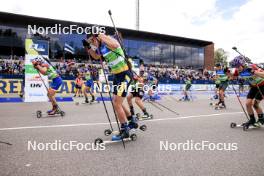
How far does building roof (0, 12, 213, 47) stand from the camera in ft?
105

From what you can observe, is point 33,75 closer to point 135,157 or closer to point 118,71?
point 118,71

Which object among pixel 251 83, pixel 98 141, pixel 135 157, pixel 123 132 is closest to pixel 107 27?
pixel 251 83

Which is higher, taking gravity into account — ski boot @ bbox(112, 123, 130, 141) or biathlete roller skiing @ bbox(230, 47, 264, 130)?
biathlete roller skiing @ bbox(230, 47, 264, 130)

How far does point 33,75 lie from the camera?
14336mm

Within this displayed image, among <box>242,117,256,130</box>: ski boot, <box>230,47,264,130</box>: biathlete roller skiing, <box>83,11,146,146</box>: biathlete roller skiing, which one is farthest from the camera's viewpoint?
<box>242,117,256,130</box>: ski boot

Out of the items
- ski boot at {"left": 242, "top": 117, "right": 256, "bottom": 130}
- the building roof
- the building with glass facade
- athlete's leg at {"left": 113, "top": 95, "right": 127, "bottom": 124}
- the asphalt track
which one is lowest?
the asphalt track

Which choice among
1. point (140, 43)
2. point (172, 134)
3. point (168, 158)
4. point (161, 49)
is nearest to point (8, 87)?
point (172, 134)

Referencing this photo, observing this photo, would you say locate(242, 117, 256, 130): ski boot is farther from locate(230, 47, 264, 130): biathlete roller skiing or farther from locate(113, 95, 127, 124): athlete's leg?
locate(113, 95, 127, 124): athlete's leg

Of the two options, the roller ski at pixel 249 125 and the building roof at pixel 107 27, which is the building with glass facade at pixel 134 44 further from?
the roller ski at pixel 249 125

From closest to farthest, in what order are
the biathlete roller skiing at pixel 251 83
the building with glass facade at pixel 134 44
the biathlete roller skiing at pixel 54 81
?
the biathlete roller skiing at pixel 251 83 < the biathlete roller skiing at pixel 54 81 < the building with glass facade at pixel 134 44

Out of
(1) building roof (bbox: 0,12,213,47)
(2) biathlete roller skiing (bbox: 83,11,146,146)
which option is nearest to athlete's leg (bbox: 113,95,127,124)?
(2) biathlete roller skiing (bbox: 83,11,146,146)

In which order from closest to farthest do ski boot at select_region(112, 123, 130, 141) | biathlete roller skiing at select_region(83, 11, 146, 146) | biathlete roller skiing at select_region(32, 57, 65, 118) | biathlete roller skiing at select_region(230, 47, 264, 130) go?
biathlete roller skiing at select_region(83, 11, 146, 146), ski boot at select_region(112, 123, 130, 141), biathlete roller skiing at select_region(230, 47, 264, 130), biathlete roller skiing at select_region(32, 57, 65, 118)

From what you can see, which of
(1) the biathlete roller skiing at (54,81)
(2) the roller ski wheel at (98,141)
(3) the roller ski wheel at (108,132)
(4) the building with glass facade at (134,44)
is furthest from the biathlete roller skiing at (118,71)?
(4) the building with glass facade at (134,44)

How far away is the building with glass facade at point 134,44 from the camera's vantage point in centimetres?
3250
